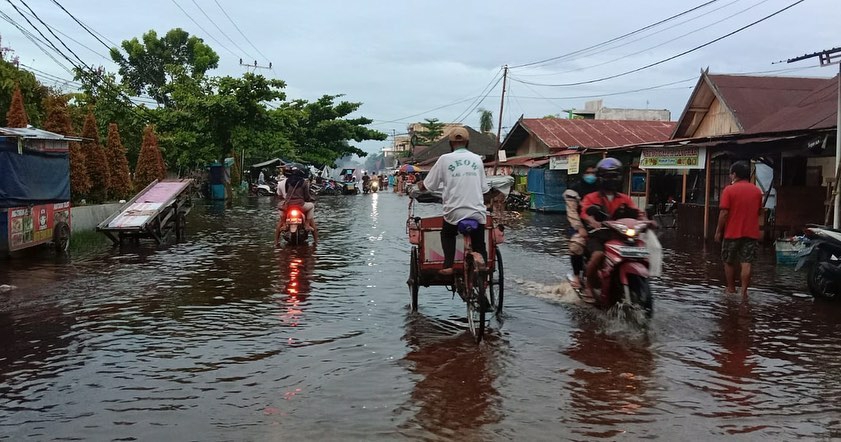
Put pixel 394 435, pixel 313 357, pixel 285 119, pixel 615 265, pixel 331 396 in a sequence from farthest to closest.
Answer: pixel 285 119, pixel 615 265, pixel 313 357, pixel 331 396, pixel 394 435

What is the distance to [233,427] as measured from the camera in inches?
159

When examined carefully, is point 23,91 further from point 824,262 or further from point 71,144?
point 824,262

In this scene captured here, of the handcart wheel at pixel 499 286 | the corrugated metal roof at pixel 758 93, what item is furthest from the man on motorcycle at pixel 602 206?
the corrugated metal roof at pixel 758 93

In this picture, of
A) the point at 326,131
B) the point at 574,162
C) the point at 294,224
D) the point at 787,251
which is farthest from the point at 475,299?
the point at 326,131

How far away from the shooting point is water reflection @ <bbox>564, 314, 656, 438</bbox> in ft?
13.7

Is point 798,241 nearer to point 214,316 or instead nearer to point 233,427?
point 214,316

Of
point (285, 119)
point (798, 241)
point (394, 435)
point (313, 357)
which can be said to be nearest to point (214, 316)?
point (313, 357)

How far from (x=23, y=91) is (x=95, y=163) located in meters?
2.85

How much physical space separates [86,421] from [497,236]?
4.16 m

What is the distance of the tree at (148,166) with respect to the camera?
86.2 ft

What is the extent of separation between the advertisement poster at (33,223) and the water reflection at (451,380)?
8086mm

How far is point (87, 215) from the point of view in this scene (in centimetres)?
1678

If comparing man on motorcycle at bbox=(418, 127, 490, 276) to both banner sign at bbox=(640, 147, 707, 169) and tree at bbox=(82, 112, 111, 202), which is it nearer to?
banner sign at bbox=(640, 147, 707, 169)

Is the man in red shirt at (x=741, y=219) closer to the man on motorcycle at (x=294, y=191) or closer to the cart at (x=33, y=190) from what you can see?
the man on motorcycle at (x=294, y=191)
